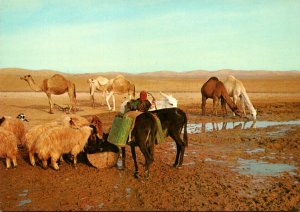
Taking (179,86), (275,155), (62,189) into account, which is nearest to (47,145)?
(62,189)

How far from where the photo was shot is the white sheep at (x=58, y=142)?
873 cm

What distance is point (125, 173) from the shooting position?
866cm

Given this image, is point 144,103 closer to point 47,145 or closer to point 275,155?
point 47,145

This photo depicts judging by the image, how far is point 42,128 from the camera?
9711 millimetres

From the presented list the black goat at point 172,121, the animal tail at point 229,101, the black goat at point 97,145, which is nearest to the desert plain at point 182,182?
the black goat at point 97,145

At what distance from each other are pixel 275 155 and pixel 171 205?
5165mm

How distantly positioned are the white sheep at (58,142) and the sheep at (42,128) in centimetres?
29

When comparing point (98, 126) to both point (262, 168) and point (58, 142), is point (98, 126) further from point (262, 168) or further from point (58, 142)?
point (262, 168)

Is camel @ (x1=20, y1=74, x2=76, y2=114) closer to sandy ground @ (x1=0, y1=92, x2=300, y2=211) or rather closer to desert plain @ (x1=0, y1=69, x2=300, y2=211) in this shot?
desert plain @ (x1=0, y1=69, x2=300, y2=211)

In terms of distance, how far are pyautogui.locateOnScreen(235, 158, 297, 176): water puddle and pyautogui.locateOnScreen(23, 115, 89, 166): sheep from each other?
14.6 ft

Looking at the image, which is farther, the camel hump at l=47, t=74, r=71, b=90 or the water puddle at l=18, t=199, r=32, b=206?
the camel hump at l=47, t=74, r=71, b=90

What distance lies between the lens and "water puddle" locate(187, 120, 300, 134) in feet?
50.6

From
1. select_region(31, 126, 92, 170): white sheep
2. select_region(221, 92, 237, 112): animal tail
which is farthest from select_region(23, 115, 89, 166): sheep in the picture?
select_region(221, 92, 237, 112): animal tail

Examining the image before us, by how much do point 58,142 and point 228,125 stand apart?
9498 millimetres
